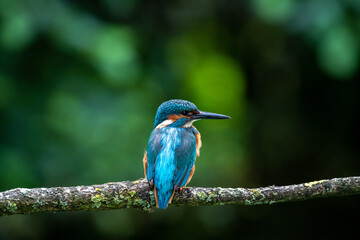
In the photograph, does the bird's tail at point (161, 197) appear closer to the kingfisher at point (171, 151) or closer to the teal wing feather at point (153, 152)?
the kingfisher at point (171, 151)

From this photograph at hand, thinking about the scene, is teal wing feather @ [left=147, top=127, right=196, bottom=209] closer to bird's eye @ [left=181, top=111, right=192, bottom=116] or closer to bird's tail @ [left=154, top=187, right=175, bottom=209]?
bird's tail @ [left=154, top=187, right=175, bottom=209]

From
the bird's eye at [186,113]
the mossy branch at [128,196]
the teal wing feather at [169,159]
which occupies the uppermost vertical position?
the bird's eye at [186,113]

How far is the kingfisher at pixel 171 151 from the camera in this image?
2.90 meters

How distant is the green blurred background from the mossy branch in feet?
6.24

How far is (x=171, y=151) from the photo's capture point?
320 centimetres

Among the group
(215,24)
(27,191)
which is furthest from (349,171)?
(27,191)

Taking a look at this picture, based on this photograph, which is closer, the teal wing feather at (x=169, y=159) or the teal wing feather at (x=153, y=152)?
the teal wing feather at (x=169, y=159)

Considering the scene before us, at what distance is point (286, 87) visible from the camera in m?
6.32

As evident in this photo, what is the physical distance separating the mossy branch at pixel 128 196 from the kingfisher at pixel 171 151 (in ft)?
0.37

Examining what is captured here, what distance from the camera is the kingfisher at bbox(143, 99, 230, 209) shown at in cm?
290

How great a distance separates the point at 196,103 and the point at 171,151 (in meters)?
2.16

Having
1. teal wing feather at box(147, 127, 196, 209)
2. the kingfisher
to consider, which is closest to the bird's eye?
the kingfisher

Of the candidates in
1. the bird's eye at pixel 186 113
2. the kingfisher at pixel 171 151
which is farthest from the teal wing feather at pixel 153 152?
the bird's eye at pixel 186 113

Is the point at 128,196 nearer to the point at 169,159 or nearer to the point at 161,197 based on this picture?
the point at 161,197
